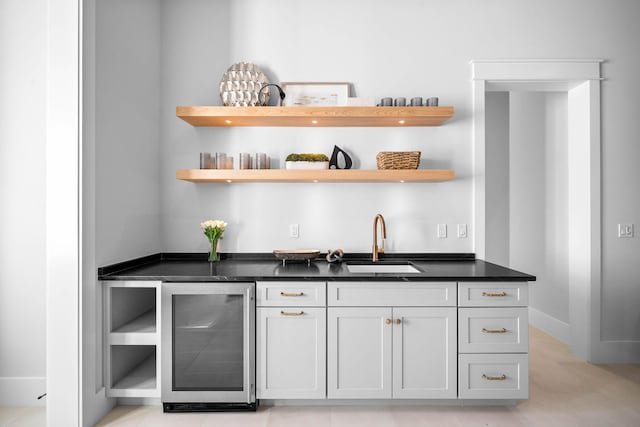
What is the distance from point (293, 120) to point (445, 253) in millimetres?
1554

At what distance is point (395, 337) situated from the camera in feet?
8.37

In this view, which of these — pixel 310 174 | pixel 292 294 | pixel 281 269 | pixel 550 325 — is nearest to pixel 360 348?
pixel 292 294

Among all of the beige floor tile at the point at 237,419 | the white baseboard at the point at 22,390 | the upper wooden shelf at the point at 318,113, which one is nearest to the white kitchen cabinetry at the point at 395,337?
the beige floor tile at the point at 237,419

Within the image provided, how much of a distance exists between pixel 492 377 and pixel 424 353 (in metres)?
0.43

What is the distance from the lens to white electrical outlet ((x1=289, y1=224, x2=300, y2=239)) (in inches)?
130

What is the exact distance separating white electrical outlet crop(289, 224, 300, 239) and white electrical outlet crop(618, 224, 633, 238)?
2.55m

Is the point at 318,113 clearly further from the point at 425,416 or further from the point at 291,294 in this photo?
the point at 425,416

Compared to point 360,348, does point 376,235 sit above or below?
above

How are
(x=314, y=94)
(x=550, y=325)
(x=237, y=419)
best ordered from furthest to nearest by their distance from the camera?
(x=550, y=325)
(x=314, y=94)
(x=237, y=419)

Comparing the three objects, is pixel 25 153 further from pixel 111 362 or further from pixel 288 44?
pixel 288 44

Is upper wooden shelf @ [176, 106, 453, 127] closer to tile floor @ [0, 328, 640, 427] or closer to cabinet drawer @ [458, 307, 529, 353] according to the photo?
cabinet drawer @ [458, 307, 529, 353]

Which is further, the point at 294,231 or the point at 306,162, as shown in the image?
the point at 294,231

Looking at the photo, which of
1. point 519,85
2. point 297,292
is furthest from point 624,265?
point 297,292

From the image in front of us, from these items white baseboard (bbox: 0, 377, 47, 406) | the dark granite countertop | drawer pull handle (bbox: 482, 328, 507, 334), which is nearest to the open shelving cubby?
the dark granite countertop
